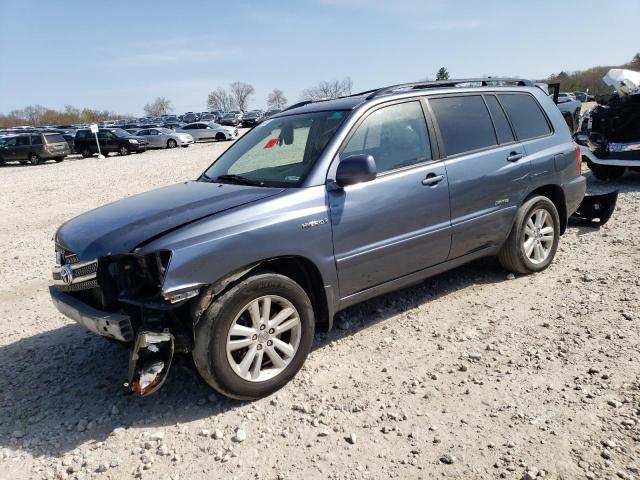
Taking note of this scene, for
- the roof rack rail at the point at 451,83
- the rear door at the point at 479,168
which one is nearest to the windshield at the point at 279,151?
the roof rack rail at the point at 451,83

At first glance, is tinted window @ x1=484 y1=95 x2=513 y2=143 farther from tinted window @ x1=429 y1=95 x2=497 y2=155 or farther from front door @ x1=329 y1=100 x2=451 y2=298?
front door @ x1=329 y1=100 x2=451 y2=298

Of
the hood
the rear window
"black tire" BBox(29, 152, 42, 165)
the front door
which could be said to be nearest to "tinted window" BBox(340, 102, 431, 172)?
the front door

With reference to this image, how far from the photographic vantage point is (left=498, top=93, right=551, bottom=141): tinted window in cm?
483

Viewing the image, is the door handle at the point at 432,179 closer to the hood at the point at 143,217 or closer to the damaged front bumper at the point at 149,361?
the hood at the point at 143,217

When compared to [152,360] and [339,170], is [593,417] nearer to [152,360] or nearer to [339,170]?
[339,170]

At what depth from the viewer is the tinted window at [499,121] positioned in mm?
4656

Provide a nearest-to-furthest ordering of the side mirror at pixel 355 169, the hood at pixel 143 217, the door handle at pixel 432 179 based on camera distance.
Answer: the hood at pixel 143 217, the side mirror at pixel 355 169, the door handle at pixel 432 179

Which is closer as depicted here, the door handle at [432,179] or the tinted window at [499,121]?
the door handle at [432,179]

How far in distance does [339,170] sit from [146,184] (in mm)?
11531

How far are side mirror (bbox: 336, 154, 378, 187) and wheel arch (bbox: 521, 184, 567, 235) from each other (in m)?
2.48

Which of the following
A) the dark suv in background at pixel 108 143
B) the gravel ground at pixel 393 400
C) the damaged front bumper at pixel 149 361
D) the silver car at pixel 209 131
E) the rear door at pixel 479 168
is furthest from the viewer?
the silver car at pixel 209 131

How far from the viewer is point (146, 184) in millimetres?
13742

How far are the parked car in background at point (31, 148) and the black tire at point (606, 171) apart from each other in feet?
83.1

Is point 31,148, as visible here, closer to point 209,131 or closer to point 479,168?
point 209,131
